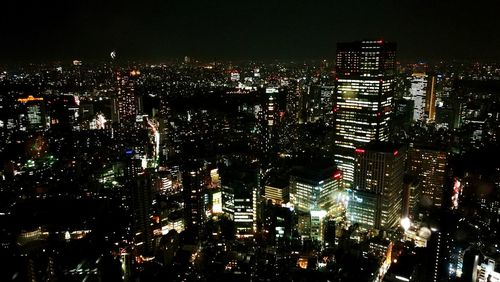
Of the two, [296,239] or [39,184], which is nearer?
[296,239]

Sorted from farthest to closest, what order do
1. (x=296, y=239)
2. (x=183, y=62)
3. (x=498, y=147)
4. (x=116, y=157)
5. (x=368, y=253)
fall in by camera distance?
(x=183, y=62) < (x=116, y=157) < (x=498, y=147) < (x=296, y=239) < (x=368, y=253)

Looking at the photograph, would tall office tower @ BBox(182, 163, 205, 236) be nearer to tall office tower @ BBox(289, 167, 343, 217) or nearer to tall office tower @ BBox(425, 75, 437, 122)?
tall office tower @ BBox(289, 167, 343, 217)

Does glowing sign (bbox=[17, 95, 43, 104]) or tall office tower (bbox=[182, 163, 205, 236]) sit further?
glowing sign (bbox=[17, 95, 43, 104])

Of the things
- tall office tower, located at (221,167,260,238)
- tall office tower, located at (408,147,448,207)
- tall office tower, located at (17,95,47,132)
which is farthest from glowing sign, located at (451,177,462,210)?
tall office tower, located at (17,95,47,132)

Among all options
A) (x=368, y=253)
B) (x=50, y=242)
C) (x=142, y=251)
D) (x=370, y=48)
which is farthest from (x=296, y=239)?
(x=370, y=48)

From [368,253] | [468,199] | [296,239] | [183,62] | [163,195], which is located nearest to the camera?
[368,253]

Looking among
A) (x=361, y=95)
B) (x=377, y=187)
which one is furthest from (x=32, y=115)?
(x=377, y=187)

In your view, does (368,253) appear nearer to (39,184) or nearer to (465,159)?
(465,159)
